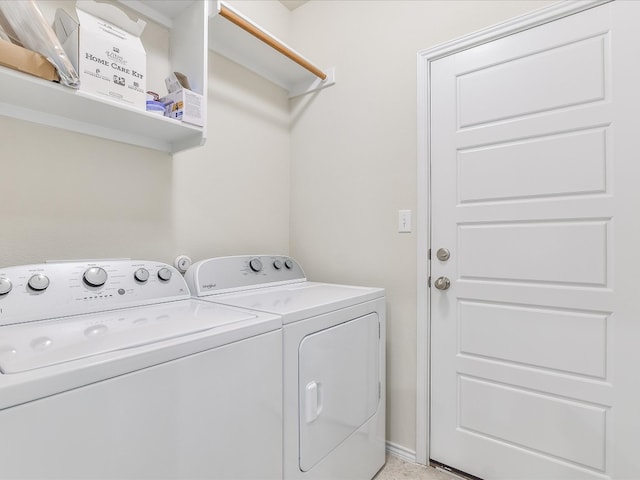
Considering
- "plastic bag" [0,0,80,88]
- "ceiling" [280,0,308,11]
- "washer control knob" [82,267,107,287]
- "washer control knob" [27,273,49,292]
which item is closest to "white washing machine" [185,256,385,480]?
"washer control knob" [82,267,107,287]

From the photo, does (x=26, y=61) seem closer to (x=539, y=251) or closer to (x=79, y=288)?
(x=79, y=288)

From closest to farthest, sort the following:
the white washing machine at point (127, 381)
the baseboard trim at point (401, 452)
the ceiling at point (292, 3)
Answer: the white washing machine at point (127, 381), the baseboard trim at point (401, 452), the ceiling at point (292, 3)

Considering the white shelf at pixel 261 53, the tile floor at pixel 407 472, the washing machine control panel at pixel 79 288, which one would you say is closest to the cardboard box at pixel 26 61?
the washing machine control panel at pixel 79 288

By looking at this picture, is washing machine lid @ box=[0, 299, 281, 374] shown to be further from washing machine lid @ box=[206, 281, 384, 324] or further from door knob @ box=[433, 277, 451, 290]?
door knob @ box=[433, 277, 451, 290]

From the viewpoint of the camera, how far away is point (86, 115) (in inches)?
49.1

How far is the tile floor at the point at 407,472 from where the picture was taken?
1636mm

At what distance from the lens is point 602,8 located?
52.5 inches

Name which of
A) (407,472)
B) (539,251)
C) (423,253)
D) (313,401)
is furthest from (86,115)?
(407,472)

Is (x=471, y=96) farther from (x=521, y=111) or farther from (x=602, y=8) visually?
(x=602, y=8)

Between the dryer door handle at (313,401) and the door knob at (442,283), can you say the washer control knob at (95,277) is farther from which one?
the door knob at (442,283)

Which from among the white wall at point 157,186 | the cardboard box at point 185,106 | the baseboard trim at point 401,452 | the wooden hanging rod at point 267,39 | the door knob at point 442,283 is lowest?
the baseboard trim at point 401,452

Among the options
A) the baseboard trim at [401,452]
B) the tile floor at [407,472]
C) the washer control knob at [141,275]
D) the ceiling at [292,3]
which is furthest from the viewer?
the ceiling at [292,3]

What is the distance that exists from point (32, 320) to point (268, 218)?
1.29 metres

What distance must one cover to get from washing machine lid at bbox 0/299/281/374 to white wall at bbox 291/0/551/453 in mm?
965
